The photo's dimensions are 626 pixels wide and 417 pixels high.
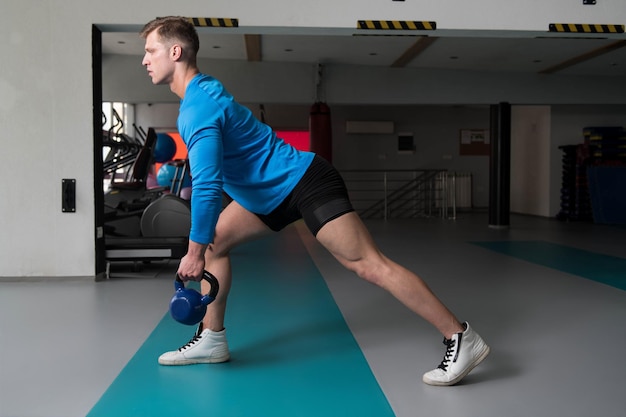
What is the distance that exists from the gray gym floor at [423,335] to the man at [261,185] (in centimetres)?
23

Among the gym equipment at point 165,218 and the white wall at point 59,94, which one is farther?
the gym equipment at point 165,218

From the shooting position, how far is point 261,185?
2145 mm

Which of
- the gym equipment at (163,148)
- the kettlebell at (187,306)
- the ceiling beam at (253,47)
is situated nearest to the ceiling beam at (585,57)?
the ceiling beam at (253,47)

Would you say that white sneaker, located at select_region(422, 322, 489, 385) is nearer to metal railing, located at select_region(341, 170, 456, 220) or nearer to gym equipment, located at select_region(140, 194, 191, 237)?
gym equipment, located at select_region(140, 194, 191, 237)

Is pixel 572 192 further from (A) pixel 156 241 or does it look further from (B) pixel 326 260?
(A) pixel 156 241

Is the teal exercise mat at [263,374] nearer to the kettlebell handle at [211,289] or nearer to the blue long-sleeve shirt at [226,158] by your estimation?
the kettlebell handle at [211,289]

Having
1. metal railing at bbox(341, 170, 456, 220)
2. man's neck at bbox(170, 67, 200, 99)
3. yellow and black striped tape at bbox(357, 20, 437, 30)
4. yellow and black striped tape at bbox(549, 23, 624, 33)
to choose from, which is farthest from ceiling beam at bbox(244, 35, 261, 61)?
man's neck at bbox(170, 67, 200, 99)

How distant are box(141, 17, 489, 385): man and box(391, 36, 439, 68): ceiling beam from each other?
6.04 meters

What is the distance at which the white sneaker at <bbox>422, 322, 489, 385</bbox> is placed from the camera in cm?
214

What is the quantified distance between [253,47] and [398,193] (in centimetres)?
652

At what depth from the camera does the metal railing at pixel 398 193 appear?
13656mm

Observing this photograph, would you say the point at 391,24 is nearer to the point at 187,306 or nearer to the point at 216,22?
the point at 216,22

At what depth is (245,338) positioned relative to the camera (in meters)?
2.85

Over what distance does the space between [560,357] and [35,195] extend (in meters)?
3.79
